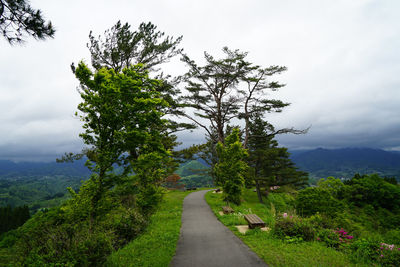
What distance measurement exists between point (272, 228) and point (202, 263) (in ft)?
13.0

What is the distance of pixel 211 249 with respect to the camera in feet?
21.9

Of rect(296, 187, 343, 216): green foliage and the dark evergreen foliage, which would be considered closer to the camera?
rect(296, 187, 343, 216): green foliage

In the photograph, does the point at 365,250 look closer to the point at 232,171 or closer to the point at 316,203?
the point at 316,203

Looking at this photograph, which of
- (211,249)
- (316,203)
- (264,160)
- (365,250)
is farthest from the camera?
(264,160)

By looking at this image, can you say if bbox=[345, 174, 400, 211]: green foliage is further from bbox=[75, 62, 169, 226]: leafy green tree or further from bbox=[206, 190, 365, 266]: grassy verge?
bbox=[75, 62, 169, 226]: leafy green tree

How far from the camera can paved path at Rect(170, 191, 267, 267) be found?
555cm

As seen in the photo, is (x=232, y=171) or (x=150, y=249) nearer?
(x=150, y=249)

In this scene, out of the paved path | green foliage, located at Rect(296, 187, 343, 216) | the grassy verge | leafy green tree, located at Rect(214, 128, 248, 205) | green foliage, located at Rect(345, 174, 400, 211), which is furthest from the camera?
green foliage, located at Rect(345, 174, 400, 211)

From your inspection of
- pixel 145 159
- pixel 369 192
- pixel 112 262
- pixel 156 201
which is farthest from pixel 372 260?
pixel 369 192

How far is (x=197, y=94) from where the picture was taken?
19.2 meters

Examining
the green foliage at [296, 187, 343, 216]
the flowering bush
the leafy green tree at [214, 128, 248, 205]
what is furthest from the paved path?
the green foliage at [296, 187, 343, 216]

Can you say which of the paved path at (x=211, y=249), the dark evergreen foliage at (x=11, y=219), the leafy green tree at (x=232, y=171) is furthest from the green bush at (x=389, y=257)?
the dark evergreen foliage at (x=11, y=219)

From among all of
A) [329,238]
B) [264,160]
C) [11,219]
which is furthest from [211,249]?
[11,219]

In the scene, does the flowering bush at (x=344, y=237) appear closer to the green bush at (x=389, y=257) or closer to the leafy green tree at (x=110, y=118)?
the green bush at (x=389, y=257)
